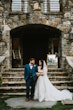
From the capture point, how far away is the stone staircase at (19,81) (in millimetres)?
12281

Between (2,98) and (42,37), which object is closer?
(2,98)

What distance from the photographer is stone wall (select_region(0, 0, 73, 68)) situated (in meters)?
15.7

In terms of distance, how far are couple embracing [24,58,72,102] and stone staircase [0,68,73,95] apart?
1238 mm

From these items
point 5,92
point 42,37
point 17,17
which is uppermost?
point 17,17

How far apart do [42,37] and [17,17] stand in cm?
374

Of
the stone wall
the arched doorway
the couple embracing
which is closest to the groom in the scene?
the couple embracing

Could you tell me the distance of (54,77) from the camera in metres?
13.6

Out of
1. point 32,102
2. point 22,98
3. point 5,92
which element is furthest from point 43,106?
point 5,92

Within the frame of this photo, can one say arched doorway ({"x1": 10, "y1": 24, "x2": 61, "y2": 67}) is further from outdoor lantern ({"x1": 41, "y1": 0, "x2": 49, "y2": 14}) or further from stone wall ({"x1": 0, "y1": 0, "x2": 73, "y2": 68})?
stone wall ({"x1": 0, "y1": 0, "x2": 73, "y2": 68})

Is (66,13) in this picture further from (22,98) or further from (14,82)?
(22,98)

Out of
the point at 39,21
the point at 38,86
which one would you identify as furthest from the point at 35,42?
the point at 38,86

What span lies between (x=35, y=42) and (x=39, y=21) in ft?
12.1

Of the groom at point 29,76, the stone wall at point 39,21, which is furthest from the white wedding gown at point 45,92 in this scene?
the stone wall at point 39,21

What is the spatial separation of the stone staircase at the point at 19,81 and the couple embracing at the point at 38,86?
1.24 meters
